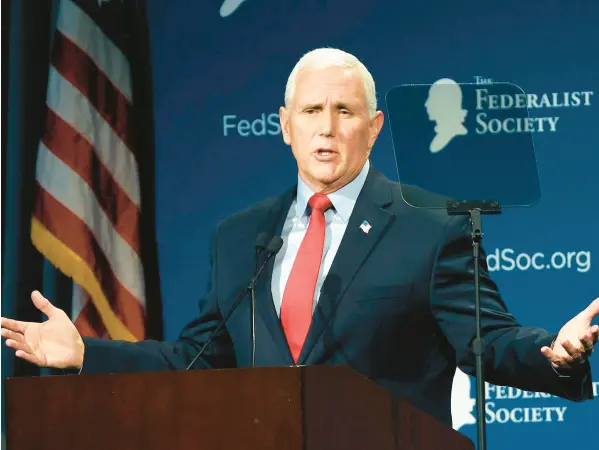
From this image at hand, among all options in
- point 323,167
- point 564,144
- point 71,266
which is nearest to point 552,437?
point 564,144

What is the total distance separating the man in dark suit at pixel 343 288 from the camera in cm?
324

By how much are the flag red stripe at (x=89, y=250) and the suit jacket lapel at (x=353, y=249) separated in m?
1.57

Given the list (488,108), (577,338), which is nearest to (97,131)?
(488,108)

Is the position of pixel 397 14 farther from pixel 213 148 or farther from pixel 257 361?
pixel 257 361

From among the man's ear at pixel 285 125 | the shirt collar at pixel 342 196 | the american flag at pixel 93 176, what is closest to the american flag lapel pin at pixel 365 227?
the shirt collar at pixel 342 196

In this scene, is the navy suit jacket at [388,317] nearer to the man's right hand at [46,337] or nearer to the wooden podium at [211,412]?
the man's right hand at [46,337]

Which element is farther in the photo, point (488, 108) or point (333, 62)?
point (488, 108)

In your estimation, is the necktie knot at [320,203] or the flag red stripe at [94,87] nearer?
the necktie knot at [320,203]

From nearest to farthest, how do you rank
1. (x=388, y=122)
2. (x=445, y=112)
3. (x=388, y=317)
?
(x=388, y=317), (x=445, y=112), (x=388, y=122)

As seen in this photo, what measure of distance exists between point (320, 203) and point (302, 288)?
305 mm

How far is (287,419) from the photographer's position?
7.30ft

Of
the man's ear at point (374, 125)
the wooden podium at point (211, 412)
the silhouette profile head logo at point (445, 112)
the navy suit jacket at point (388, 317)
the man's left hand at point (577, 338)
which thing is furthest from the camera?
the silhouette profile head logo at point (445, 112)

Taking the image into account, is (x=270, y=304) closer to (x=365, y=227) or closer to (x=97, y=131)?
(x=365, y=227)

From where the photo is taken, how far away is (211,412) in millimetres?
2316
